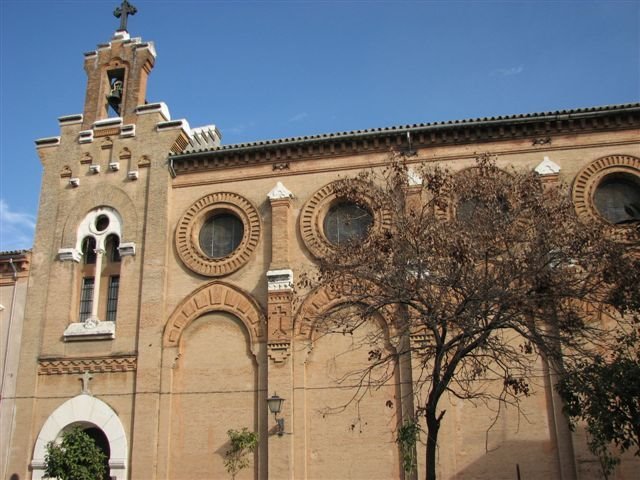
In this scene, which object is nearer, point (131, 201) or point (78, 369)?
point (78, 369)

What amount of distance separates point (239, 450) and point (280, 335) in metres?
2.98

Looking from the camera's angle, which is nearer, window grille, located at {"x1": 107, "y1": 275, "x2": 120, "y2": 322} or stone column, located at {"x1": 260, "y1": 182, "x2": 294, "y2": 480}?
stone column, located at {"x1": 260, "y1": 182, "x2": 294, "y2": 480}

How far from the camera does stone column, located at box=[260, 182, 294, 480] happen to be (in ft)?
52.1

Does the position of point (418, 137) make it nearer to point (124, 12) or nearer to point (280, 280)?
point (280, 280)

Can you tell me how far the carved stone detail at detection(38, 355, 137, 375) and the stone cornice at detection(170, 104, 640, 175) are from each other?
576 centimetres

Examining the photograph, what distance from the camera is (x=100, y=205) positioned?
1930 centimetres

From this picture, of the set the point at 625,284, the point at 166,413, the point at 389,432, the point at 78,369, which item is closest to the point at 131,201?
the point at 78,369

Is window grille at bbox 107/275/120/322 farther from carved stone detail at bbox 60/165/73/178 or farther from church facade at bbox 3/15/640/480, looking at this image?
carved stone detail at bbox 60/165/73/178

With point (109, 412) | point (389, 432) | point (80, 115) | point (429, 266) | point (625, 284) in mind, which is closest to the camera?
point (625, 284)

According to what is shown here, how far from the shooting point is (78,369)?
1769cm

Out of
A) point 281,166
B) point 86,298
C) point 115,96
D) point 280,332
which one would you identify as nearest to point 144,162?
point 115,96

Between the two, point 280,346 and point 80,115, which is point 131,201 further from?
point 280,346

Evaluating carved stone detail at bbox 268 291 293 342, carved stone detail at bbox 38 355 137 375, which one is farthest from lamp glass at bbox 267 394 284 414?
carved stone detail at bbox 38 355 137 375

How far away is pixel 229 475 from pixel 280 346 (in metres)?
3.41
